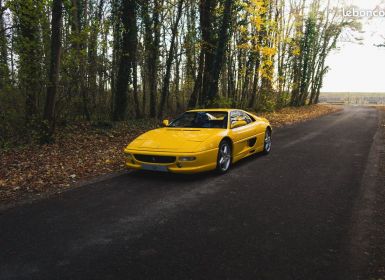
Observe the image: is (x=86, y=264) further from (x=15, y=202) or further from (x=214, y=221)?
(x=15, y=202)

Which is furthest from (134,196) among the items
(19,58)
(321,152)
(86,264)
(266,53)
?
(266,53)

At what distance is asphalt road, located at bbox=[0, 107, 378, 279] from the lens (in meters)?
3.12

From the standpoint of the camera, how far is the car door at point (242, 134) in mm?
7274

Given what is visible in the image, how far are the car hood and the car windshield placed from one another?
0.35 m

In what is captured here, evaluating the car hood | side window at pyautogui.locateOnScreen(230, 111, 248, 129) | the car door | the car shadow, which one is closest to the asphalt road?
the car shadow

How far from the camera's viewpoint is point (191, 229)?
13.2 feet

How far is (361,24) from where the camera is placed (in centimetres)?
3403

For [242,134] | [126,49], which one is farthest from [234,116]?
[126,49]

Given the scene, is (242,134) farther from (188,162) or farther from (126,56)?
(126,56)

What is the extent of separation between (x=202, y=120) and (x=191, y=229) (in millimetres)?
3961

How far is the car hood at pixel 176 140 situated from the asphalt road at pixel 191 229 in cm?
60

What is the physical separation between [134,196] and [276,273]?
287cm

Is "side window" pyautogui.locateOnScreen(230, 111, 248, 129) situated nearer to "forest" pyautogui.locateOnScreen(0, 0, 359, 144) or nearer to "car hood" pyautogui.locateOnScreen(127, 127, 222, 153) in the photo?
"car hood" pyautogui.locateOnScreen(127, 127, 222, 153)

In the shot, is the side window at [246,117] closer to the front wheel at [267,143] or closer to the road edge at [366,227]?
the front wheel at [267,143]
